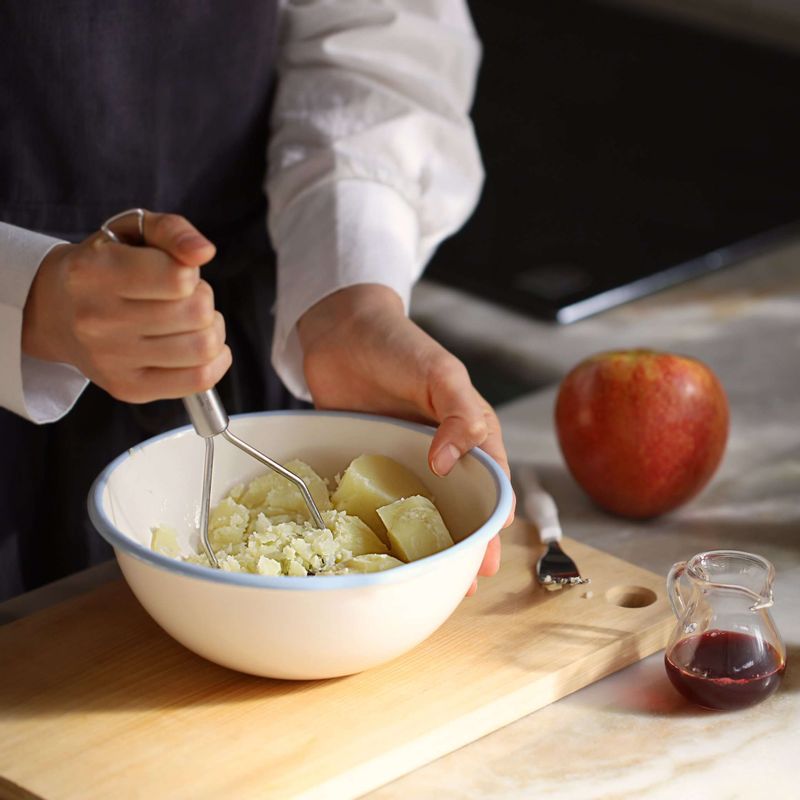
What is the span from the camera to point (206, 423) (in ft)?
2.70

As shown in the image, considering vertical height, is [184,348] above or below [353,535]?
above

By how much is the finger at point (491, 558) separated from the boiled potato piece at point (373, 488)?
0.07 meters

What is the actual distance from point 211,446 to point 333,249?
278 millimetres

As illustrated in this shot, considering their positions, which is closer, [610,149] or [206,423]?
[206,423]

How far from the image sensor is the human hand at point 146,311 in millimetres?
741

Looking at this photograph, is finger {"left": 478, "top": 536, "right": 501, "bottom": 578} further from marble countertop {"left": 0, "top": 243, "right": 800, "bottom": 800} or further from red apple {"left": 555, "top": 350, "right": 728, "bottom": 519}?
red apple {"left": 555, "top": 350, "right": 728, "bottom": 519}

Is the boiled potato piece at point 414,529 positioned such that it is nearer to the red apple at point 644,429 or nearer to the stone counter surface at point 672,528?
the stone counter surface at point 672,528

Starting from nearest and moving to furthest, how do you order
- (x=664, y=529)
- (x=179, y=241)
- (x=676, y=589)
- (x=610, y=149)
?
(x=179, y=241) → (x=676, y=589) → (x=664, y=529) → (x=610, y=149)

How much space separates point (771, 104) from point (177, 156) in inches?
44.1

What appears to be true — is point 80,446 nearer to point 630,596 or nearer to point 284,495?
point 284,495

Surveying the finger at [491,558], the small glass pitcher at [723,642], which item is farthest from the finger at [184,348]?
the small glass pitcher at [723,642]

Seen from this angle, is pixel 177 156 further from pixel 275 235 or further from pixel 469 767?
pixel 469 767

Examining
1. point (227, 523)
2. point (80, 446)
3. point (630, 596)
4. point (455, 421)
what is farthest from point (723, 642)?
point (80, 446)

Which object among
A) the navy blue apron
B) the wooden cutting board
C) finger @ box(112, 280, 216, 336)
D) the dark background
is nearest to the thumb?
the wooden cutting board
